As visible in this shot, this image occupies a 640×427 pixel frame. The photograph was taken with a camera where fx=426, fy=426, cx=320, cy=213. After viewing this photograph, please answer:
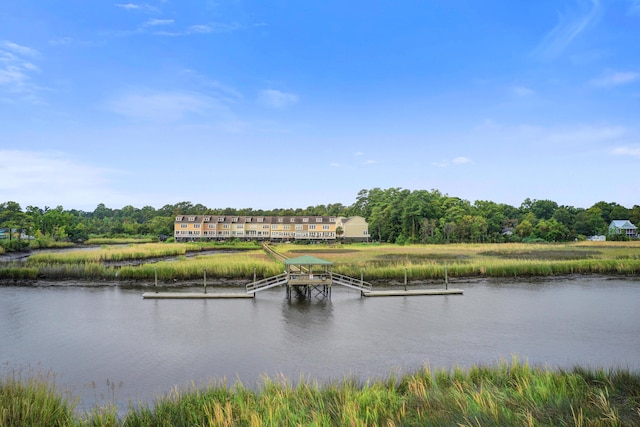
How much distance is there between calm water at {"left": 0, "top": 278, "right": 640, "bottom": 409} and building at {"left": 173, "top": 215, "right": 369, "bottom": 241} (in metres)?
67.0

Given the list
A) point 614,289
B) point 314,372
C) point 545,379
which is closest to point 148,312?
point 314,372

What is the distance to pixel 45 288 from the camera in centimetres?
3556

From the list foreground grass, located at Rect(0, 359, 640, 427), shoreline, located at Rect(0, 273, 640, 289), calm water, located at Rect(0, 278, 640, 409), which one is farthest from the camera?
shoreline, located at Rect(0, 273, 640, 289)

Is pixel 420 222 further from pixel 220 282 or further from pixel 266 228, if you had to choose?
pixel 220 282

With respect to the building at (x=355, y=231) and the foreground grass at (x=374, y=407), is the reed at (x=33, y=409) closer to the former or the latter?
the foreground grass at (x=374, y=407)

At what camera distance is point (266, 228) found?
10356 cm

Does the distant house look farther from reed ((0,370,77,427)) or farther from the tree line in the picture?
reed ((0,370,77,427))

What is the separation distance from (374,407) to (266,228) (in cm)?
9555

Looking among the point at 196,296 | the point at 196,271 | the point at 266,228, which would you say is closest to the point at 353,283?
the point at 196,296

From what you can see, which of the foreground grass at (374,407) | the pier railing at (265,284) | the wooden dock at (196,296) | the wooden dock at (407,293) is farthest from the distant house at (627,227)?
the foreground grass at (374,407)

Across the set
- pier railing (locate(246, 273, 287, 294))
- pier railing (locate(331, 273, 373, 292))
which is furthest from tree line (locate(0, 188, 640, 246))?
pier railing (locate(246, 273, 287, 294))

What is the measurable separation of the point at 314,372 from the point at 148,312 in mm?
15066

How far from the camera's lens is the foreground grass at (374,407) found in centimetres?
753

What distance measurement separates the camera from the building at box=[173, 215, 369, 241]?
100 metres
